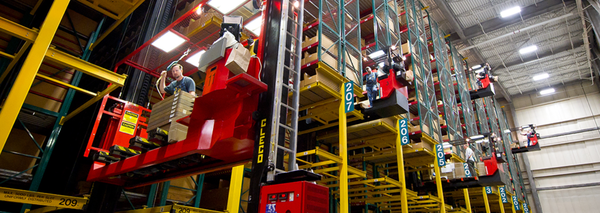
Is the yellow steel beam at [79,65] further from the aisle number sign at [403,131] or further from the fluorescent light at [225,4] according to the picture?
the aisle number sign at [403,131]

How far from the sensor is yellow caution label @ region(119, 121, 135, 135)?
7.82 metres

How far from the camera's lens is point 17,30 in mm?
5613

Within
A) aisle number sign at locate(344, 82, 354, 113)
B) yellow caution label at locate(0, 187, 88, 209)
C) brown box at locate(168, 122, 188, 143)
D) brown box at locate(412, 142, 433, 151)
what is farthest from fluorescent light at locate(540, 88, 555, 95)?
yellow caution label at locate(0, 187, 88, 209)

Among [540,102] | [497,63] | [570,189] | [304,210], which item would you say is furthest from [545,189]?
[304,210]

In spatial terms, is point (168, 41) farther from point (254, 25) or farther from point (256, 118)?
point (256, 118)

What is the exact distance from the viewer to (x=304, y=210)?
12.5 feet

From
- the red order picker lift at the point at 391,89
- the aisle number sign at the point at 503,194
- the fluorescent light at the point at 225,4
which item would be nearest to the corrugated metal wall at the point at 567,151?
the aisle number sign at the point at 503,194

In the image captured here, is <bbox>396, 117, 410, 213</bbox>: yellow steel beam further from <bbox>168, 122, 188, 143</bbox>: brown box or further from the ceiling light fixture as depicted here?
the ceiling light fixture

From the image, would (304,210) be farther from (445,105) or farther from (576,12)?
(576,12)

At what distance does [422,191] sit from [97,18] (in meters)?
15.2

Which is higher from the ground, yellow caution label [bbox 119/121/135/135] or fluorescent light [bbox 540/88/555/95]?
fluorescent light [bbox 540/88/555/95]

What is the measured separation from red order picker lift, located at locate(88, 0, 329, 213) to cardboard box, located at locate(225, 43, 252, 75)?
127 mm

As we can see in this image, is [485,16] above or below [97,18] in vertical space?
above

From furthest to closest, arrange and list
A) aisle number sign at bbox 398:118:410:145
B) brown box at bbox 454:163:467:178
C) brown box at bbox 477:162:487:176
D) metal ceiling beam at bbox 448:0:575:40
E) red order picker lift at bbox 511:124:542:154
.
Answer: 1. red order picker lift at bbox 511:124:542:154
2. metal ceiling beam at bbox 448:0:575:40
3. brown box at bbox 477:162:487:176
4. brown box at bbox 454:163:467:178
5. aisle number sign at bbox 398:118:410:145
